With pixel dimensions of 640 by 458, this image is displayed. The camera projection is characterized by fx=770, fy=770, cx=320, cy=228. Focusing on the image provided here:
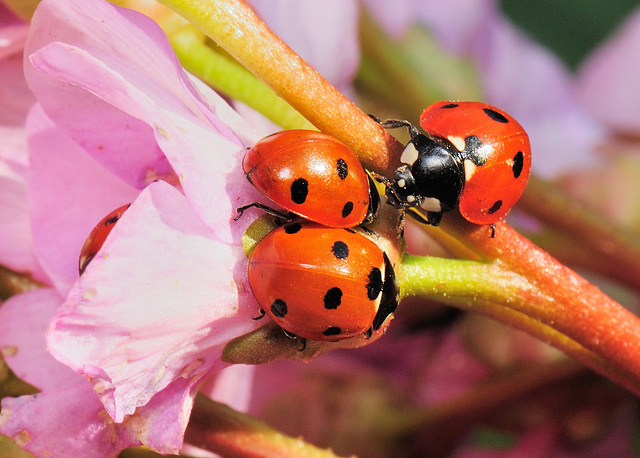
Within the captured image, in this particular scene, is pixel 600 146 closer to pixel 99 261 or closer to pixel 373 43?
pixel 373 43

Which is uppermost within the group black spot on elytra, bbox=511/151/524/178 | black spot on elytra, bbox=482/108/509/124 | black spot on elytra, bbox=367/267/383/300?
black spot on elytra, bbox=482/108/509/124

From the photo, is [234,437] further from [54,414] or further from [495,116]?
[495,116]

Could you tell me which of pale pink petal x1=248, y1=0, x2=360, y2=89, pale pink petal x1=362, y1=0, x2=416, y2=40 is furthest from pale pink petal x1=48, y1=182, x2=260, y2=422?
pale pink petal x1=362, y1=0, x2=416, y2=40

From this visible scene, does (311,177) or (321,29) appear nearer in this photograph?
(311,177)

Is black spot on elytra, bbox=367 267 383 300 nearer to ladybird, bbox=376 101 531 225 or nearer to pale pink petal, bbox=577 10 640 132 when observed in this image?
ladybird, bbox=376 101 531 225

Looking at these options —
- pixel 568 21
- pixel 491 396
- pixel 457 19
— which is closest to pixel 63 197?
pixel 491 396

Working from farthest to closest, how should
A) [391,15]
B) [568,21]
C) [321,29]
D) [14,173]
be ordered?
[568,21] < [391,15] < [321,29] < [14,173]
